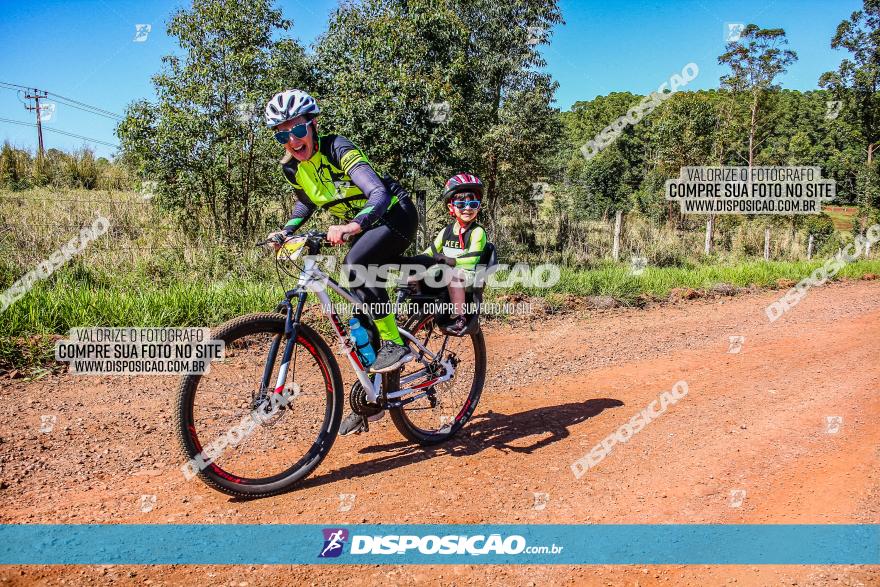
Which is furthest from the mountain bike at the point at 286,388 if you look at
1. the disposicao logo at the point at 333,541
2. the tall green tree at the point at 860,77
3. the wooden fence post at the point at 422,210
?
the tall green tree at the point at 860,77

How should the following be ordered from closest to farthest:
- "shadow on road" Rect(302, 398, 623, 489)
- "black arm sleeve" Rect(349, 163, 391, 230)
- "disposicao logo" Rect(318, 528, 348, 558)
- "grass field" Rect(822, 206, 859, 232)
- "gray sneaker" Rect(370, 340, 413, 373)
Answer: "disposicao logo" Rect(318, 528, 348, 558) < "black arm sleeve" Rect(349, 163, 391, 230) < "gray sneaker" Rect(370, 340, 413, 373) < "shadow on road" Rect(302, 398, 623, 489) < "grass field" Rect(822, 206, 859, 232)

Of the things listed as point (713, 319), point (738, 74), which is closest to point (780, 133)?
point (738, 74)

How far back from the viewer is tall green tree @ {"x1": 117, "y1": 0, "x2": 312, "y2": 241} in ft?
40.6

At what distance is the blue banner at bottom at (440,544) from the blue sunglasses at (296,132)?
252 cm

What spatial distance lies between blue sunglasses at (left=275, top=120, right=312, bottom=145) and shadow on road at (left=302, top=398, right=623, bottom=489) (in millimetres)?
2424

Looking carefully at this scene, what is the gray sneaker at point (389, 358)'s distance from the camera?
4.15 meters

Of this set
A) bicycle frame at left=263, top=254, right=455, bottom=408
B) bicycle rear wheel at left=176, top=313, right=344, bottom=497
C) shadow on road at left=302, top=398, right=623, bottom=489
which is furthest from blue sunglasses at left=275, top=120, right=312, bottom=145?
shadow on road at left=302, top=398, right=623, bottom=489

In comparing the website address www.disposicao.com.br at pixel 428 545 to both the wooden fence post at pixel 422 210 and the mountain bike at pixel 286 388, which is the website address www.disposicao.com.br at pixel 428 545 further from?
the wooden fence post at pixel 422 210

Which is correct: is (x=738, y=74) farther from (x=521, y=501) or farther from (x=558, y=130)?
(x=521, y=501)

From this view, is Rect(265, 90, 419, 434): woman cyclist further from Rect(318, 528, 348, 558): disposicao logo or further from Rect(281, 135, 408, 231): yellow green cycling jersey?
Rect(318, 528, 348, 558): disposicao logo

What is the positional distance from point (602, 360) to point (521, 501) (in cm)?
391

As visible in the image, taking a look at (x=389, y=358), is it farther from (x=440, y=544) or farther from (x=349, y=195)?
(x=440, y=544)

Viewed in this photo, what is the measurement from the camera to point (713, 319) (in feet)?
33.0

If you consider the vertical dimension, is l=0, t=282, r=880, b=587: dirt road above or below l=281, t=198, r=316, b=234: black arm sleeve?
below
